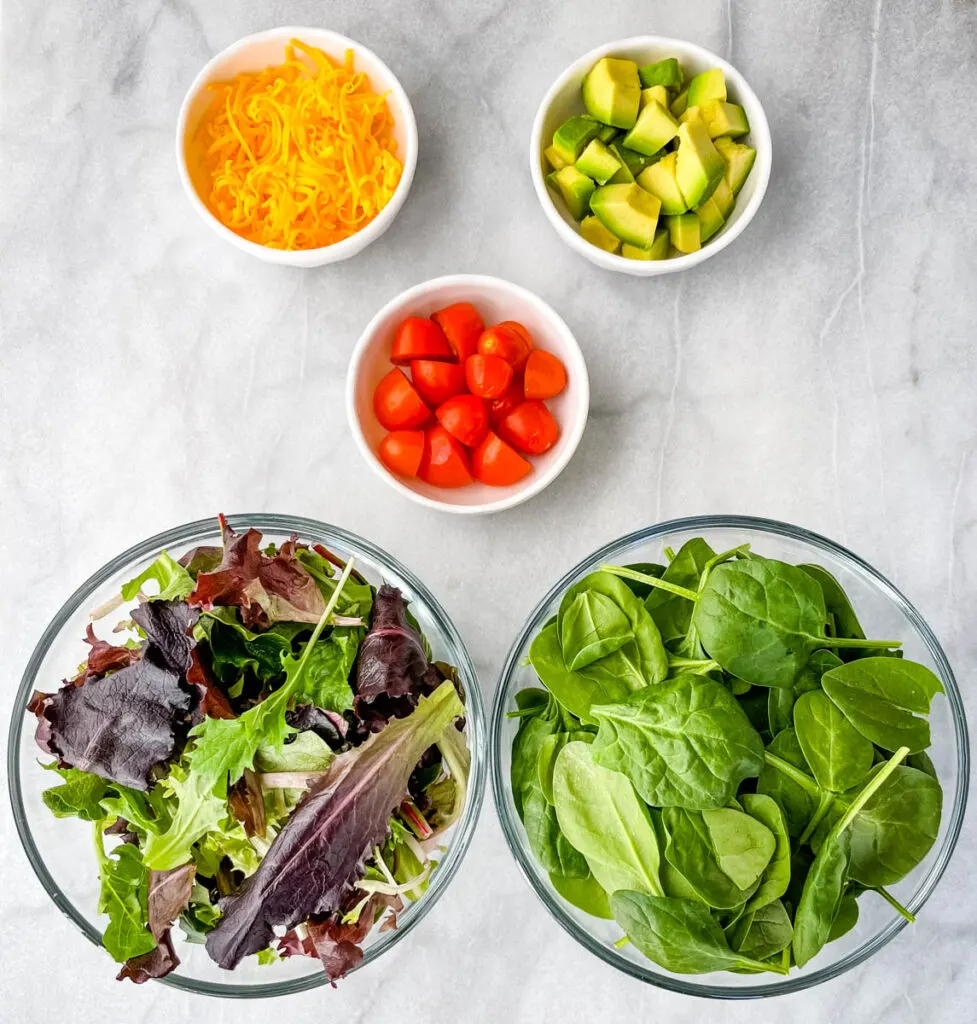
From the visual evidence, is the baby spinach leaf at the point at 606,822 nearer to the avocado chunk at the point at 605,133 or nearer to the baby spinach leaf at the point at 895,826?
the baby spinach leaf at the point at 895,826

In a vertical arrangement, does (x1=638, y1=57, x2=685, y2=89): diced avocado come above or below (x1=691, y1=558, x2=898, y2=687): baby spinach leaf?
above

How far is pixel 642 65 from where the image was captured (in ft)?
4.20

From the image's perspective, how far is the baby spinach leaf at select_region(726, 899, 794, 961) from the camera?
3.05ft

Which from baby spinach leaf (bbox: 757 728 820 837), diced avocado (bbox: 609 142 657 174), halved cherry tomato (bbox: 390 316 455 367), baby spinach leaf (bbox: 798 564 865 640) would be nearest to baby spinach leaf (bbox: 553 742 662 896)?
baby spinach leaf (bbox: 757 728 820 837)

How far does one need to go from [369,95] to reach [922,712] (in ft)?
3.12

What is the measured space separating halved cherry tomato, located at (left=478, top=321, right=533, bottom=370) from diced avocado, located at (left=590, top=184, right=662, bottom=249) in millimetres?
168

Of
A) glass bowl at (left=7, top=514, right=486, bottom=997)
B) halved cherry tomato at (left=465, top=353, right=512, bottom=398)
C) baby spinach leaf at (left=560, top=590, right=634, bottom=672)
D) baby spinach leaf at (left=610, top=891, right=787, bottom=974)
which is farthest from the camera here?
halved cherry tomato at (left=465, top=353, right=512, bottom=398)

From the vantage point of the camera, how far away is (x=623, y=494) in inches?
50.8

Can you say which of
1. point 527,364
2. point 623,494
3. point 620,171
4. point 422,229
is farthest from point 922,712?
point 422,229

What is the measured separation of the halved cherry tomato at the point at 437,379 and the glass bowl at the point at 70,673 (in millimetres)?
215

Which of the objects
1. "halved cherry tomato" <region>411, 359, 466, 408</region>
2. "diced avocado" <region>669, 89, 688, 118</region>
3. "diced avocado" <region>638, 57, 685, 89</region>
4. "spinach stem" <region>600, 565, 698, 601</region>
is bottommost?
"spinach stem" <region>600, 565, 698, 601</region>

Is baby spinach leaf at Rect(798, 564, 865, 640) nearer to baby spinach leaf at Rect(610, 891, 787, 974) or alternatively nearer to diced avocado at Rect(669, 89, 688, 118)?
baby spinach leaf at Rect(610, 891, 787, 974)

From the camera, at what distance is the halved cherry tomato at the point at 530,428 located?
4.01ft

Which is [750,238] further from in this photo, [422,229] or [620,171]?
[422,229]
